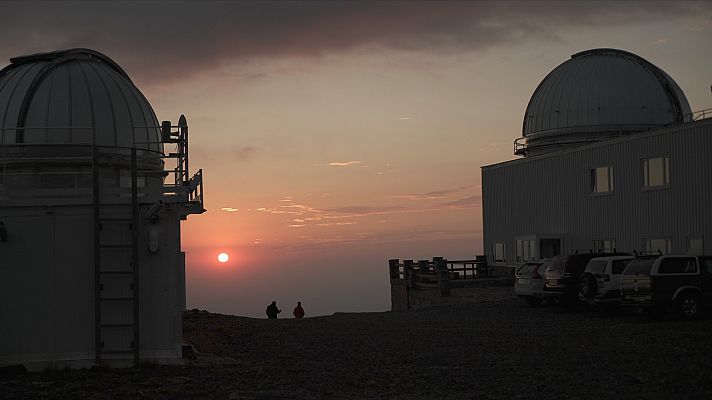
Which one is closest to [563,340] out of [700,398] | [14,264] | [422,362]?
[422,362]

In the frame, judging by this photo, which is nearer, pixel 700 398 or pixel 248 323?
pixel 700 398

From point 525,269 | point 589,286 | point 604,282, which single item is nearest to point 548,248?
point 525,269

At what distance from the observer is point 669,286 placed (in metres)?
22.5

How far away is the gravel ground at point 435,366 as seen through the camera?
1388 centimetres

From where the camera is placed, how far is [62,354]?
58.3 ft

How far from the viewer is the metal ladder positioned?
17750 millimetres

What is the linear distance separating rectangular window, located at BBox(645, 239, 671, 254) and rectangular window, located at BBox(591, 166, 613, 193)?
3.21m

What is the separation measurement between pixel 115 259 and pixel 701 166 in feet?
67.5

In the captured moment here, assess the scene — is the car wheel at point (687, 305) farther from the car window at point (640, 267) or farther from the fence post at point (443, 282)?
the fence post at point (443, 282)

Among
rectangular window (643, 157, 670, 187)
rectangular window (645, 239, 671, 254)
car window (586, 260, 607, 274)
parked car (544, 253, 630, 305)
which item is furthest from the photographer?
rectangular window (645, 239, 671, 254)

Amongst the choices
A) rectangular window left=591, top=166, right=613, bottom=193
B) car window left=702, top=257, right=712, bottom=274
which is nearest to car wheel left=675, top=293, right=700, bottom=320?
car window left=702, top=257, right=712, bottom=274

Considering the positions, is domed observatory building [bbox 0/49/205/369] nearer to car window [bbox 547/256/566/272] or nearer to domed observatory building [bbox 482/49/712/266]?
car window [bbox 547/256/566/272]

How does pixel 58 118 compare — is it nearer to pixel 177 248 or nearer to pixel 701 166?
pixel 177 248

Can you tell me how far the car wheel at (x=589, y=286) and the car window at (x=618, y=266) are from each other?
2.16 feet
